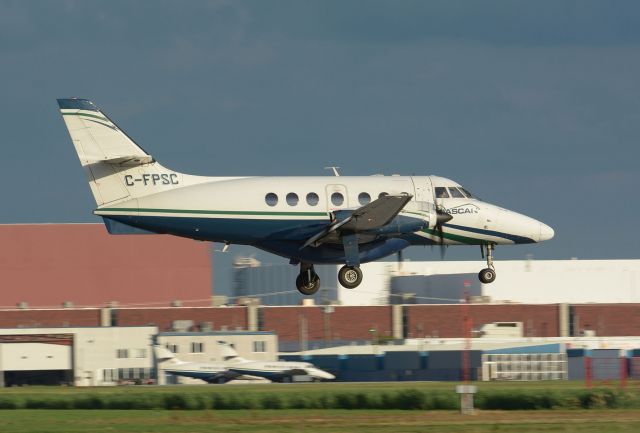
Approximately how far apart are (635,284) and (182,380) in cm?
6109

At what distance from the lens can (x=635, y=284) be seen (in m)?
120

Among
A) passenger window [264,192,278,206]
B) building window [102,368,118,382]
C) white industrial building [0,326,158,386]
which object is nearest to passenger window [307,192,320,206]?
passenger window [264,192,278,206]

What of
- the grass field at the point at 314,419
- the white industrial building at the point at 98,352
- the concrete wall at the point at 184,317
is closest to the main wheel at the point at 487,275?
the grass field at the point at 314,419

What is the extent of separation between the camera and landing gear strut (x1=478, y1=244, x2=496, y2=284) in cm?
4468

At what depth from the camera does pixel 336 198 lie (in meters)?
41.7

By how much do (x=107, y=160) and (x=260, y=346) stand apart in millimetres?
42183

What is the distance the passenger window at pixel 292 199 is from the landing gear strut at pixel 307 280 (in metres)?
3.61

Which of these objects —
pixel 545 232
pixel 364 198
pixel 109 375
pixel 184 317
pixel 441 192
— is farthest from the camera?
pixel 184 317

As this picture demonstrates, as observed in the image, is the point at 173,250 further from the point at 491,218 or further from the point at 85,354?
the point at 491,218

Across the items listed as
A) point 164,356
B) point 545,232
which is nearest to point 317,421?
point 545,232

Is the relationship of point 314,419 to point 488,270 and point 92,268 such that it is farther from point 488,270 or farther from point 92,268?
point 92,268

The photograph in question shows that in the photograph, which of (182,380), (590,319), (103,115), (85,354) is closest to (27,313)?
(85,354)

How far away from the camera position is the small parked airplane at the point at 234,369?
69.9 m

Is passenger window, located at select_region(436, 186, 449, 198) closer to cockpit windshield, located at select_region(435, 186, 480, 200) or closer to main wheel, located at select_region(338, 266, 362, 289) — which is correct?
cockpit windshield, located at select_region(435, 186, 480, 200)
